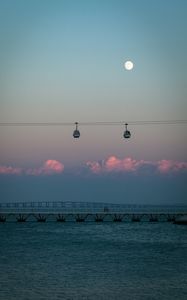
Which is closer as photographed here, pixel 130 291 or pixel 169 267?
pixel 130 291

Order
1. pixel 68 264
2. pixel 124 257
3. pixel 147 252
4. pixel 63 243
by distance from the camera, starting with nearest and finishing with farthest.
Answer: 1. pixel 68 264
2. pixel 124 257
3. pixel 147 252
4. pixel 63 243

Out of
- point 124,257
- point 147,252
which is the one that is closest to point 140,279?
point 124,257

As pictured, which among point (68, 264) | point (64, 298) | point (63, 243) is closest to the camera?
point (64, 298)

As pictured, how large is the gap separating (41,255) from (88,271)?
18188 mm

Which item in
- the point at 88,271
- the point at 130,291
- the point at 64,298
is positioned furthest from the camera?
the point at 88,271

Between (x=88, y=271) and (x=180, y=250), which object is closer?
(x=88, y=271)

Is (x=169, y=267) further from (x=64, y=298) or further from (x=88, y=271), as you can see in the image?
(x=64, y=298)

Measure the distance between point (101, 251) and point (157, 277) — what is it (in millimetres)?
29317

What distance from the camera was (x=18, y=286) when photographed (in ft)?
148

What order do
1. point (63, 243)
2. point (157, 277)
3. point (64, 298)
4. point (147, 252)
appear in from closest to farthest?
point (64, 298) → point (157, 277) → point (147, 252) → point (63, 243)

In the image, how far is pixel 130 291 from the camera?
4347cm

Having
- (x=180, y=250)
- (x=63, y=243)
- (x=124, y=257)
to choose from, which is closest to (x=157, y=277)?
(x=124, y=257)

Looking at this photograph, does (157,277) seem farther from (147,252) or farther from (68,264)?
(147,252)

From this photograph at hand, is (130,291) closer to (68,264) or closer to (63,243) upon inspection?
(68,264)
